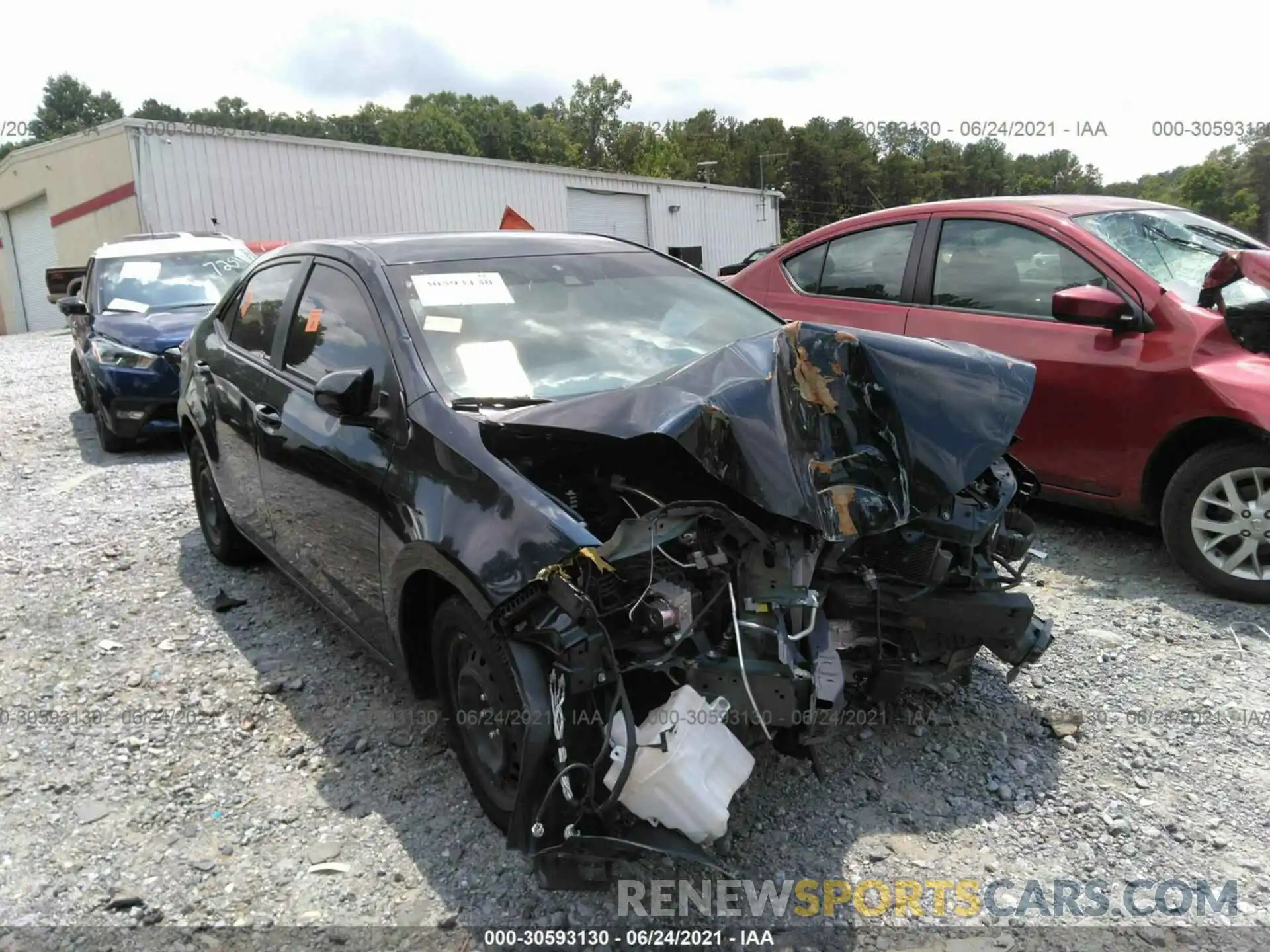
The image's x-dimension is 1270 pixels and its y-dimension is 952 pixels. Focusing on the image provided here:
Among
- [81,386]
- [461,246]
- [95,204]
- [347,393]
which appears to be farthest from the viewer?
[95,204]

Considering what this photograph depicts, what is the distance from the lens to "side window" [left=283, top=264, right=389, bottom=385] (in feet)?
11.0

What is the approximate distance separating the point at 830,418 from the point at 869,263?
10.5 feet

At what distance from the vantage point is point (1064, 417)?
461 centimetres

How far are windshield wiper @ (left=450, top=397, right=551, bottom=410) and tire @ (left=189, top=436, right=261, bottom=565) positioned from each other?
7.81 ft

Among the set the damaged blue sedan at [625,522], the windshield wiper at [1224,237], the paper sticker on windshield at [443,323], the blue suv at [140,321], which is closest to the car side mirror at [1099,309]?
the windshield wiper at [1224,237]

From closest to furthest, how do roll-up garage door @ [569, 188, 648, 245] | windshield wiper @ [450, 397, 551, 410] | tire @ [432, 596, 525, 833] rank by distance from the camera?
tire @ [432, 596, 525, 833]
windshield wiper @ [450, 397, 551, 410]
roll-up garage door @ [569, 188, 648, 245]

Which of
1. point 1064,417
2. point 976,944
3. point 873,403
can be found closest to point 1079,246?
point 1064,417

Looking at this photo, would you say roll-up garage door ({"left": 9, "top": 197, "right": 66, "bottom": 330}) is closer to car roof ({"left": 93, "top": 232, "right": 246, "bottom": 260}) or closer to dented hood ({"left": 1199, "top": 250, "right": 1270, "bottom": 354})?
car roof ({"left": 93, "top": 232, "right": 246, "bottom": 260})

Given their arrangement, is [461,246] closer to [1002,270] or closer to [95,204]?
[1002,270]

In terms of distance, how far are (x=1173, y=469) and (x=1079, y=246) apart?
1187 mm

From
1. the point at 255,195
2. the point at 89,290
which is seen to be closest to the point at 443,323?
the point at 89,290

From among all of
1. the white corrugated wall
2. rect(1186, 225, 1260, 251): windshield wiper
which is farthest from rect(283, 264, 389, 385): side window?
the white corrugated wall

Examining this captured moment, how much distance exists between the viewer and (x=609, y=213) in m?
30.6

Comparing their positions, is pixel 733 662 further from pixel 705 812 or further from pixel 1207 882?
pixel 1207 882
